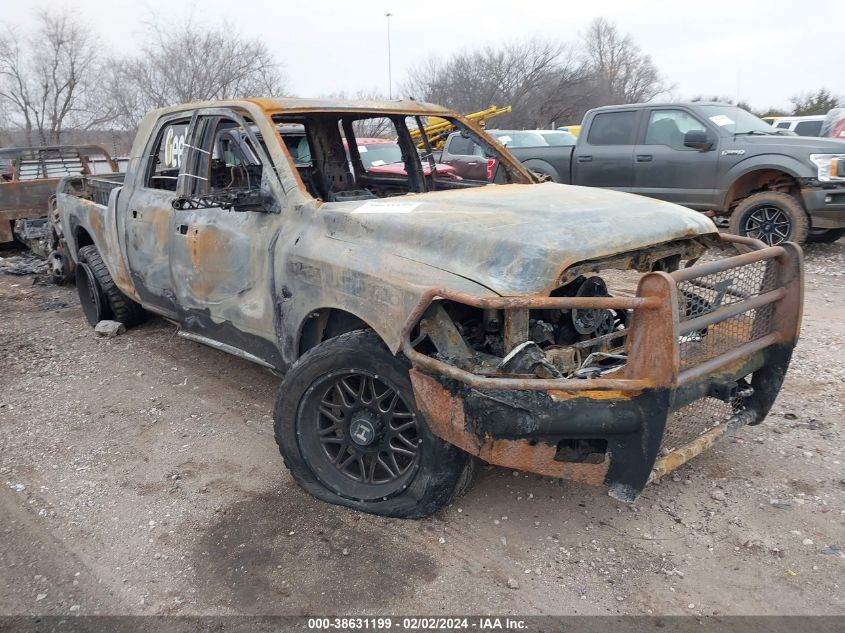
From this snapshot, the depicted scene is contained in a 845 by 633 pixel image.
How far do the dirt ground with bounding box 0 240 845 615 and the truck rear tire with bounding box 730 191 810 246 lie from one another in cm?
408

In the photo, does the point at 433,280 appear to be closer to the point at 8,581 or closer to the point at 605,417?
the point at 605,417

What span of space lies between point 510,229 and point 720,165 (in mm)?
6536

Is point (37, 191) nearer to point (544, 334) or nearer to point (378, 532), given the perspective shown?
point (378, 532)

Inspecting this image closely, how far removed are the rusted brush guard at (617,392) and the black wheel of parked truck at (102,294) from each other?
159 inches

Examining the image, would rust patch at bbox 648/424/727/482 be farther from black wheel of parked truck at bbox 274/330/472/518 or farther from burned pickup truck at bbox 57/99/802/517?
black wheel of parked truck at bbox 274/330/472/518

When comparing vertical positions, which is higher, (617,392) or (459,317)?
(459,317)

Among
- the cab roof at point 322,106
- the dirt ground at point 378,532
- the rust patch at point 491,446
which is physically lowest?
the dirt ground at point 378,532

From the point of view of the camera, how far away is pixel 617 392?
247cm

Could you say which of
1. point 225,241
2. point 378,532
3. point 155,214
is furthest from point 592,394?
point 155,214

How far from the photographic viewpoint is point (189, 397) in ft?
15.0

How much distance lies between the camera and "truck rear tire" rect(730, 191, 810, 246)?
778cm

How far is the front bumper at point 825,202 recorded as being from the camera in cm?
759

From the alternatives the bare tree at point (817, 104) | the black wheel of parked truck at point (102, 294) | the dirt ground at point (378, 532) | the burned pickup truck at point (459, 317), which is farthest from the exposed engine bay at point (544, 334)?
the bare tree at point (817, 104)

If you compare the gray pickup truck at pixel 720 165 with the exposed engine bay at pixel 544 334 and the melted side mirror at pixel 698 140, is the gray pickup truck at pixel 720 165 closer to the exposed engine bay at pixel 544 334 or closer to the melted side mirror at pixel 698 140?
the melted side mirror at pixel 698 140
